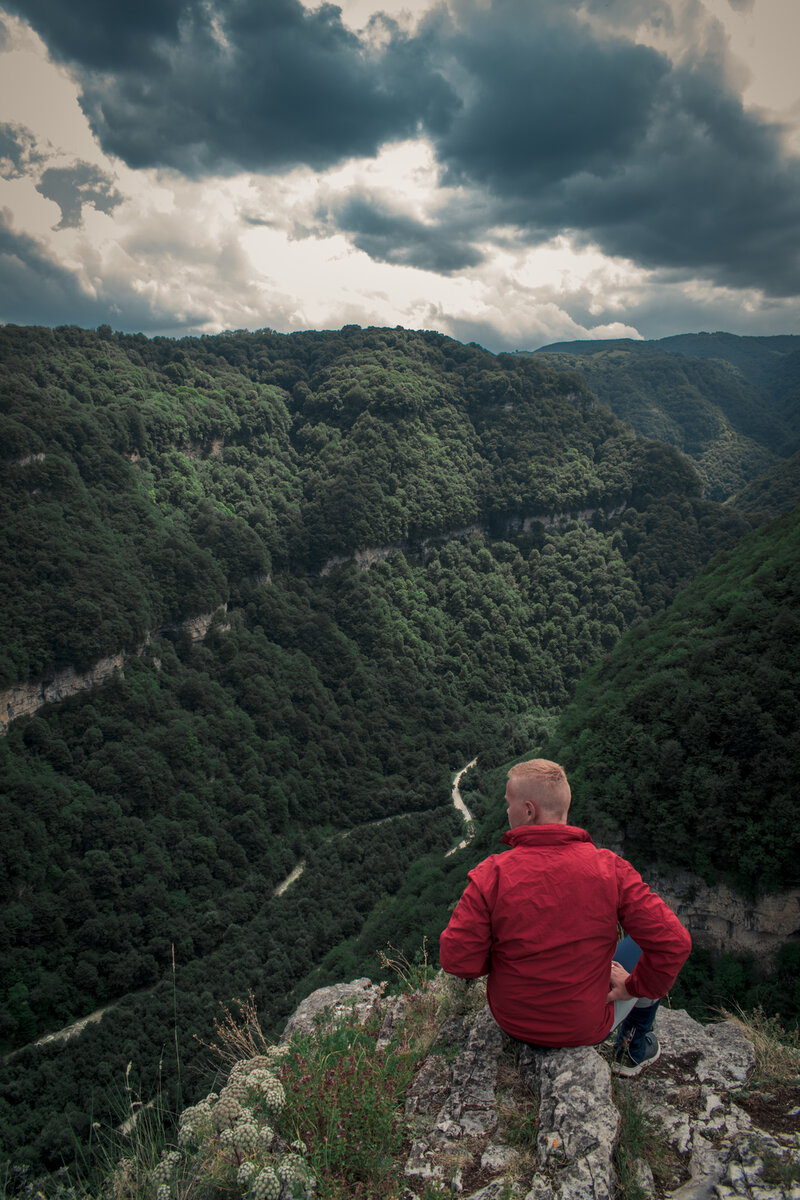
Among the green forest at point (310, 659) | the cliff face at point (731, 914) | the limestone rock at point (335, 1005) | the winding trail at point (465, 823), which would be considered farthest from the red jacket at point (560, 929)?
the winding trail at point (465, 823)

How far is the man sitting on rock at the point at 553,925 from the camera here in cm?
465

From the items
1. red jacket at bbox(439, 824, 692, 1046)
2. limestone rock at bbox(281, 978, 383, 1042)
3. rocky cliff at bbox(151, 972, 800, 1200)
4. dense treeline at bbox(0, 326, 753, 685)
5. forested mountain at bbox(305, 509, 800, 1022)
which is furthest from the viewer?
dense treeline at bbox(0, 326, 753, 685)

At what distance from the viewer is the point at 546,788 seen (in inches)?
191

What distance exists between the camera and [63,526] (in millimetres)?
56250

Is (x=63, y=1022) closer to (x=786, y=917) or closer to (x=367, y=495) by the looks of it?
(x=786, y=917)

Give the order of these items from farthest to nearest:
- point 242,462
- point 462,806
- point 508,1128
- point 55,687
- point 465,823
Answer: point 242,462 → point 462,806 → point 465,823 → point 55,687 → point 508,1128

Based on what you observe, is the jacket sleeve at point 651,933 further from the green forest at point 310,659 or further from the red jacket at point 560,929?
the green forest at point 310,659

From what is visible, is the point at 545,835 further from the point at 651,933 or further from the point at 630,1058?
the point at 630,1058

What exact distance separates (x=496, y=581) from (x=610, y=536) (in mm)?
26686

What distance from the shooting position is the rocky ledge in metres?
4.13

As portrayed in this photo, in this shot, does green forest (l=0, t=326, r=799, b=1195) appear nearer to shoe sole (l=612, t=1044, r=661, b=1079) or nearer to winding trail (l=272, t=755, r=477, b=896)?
winding trail (l=272, t=755, r=477, b=896)

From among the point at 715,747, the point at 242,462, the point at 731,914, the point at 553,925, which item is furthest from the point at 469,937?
the point at 242,462

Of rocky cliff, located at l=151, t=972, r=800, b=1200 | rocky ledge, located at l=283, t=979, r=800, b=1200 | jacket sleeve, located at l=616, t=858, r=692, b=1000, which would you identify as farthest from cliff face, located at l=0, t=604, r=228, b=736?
jacket sleeve, located at l=616, t=858, r=692, b=1000

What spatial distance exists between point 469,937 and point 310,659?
245 ft
